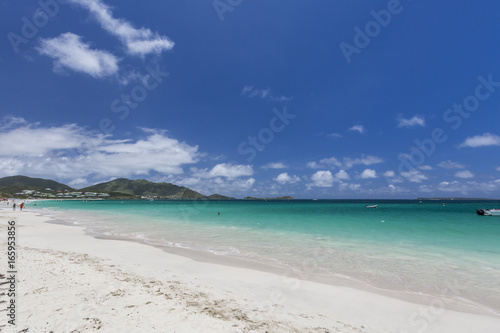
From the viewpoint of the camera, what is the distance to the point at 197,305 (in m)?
6.98

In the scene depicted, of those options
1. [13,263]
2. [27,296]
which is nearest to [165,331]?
[27,296]

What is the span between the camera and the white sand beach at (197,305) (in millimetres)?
5824

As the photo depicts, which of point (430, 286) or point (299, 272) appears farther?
point (299, 272)

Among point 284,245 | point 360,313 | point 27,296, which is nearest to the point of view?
point 27,296

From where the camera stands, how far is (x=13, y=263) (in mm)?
10062

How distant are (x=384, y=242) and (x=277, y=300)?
16337mm

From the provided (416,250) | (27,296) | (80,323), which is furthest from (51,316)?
(416,250)

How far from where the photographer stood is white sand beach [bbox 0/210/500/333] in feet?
19.1

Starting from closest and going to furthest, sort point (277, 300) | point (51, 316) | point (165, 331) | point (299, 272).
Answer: point (165, 331), point (51, 316), point (277, 300), point (299, 272)

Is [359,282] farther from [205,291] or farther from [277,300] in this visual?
[205,291]

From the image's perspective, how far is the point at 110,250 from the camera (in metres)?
15.3

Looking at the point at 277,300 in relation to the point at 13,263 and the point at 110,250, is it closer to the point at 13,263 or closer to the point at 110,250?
the point at 13,263

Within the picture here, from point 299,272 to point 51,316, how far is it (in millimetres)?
9555

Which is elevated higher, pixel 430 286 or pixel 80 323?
pixel 80 323
